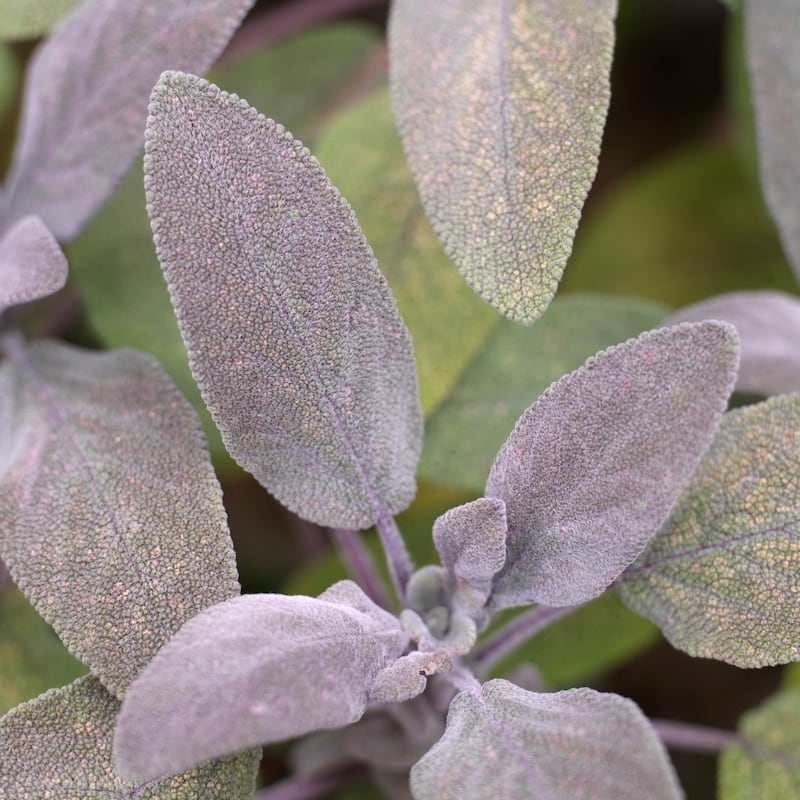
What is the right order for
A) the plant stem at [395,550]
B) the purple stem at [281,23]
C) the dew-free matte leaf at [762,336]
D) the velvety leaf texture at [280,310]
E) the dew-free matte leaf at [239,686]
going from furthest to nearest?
the purple stem at [281,23] → the dew-free matte leaf at [762,336] → the plant stem at [395,550] → the velvety leaf texture at [280,310] → the dew-free matte leaf at [239,686]

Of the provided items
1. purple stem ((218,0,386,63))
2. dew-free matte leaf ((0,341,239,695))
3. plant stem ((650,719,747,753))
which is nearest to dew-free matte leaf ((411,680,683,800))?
dew-free matte leaf ((0,341,239,695))

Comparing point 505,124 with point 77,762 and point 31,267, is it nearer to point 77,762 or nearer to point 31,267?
point 31,267

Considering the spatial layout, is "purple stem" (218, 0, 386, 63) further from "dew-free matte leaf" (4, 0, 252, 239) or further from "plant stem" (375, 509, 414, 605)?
"plant stem" (375, 509, 414, 605)

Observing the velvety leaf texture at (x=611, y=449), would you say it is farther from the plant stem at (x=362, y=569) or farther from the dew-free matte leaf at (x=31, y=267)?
the dew-free matte leaf at (x=31, y=267)

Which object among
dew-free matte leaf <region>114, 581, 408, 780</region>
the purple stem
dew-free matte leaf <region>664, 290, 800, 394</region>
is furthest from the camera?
the purple stem

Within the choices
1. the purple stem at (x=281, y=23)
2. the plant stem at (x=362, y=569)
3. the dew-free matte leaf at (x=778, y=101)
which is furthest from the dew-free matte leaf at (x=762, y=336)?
the purple stem at (x=281, y=23)
